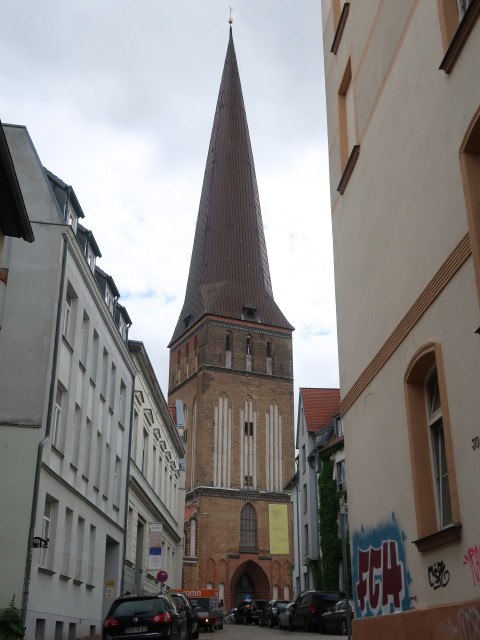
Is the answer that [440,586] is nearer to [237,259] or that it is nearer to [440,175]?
[440,175]

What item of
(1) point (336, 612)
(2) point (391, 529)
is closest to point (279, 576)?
(1) point (336, 612)

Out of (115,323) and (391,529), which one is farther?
(115,323)

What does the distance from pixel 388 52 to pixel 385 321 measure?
4022mm

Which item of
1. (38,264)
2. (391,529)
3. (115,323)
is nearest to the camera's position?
(391,529)

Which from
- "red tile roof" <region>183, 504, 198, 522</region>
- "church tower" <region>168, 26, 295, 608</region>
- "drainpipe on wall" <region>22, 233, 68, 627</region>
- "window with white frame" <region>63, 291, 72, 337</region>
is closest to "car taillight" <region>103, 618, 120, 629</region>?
"drainpipe on wall" <region>22, 233, 68, 627</region>

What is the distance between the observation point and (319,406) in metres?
43.0

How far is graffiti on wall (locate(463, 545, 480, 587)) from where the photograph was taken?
7.73 m

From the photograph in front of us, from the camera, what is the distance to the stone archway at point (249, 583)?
7112 cm

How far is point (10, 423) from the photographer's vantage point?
17.6 m

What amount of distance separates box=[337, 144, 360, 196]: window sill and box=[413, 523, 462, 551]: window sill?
659 centimetres

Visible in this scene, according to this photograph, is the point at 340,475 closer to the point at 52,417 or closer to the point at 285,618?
the point at 285,618

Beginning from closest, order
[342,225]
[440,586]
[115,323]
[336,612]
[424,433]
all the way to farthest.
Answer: [440,586] < [424,433] < [342,225] < [336,612] < [115,323]

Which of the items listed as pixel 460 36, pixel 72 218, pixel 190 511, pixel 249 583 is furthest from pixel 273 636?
pixel 249 583

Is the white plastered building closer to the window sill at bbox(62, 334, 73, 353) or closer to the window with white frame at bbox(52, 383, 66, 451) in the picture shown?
the window with white frame at bbox(52, 383, 66, 451)
